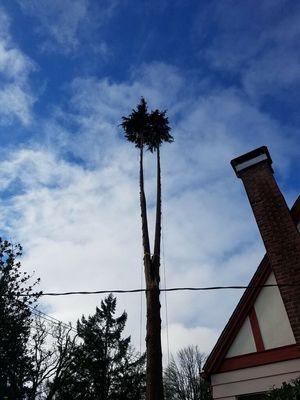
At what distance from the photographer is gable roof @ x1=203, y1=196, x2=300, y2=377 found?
322 inches

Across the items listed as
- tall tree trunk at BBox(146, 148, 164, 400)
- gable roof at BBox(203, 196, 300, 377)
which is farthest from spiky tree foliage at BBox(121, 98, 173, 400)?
gable roof at BBox(203, 196, 300, 377)

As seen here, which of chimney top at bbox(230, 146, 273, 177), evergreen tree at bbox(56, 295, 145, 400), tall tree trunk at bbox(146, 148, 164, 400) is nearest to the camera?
tall tree trunk at bbox(146, 148, 164, 400)

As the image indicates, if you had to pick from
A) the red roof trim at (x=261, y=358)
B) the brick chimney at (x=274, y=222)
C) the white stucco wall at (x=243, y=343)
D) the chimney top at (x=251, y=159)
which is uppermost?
the chimney top at (x=251, y=159)

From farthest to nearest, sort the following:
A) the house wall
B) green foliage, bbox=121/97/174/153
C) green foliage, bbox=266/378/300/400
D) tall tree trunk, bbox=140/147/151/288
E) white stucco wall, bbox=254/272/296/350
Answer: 1. green foliage, bbox=121/97/174/153
2. tall tree trunk, bbox=140/147/151/288
3. white stucco wall, bbox=254/272/296/350
4. the house wall
5. green foliage, bbox=266/378/300/400

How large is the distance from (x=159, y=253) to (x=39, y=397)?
24201mm

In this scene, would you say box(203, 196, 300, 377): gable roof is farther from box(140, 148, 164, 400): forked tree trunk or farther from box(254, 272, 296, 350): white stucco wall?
box(140, 148, 164, 400): forked tree trunk

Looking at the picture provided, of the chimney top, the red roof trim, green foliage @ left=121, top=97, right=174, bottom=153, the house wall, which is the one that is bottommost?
the house wall

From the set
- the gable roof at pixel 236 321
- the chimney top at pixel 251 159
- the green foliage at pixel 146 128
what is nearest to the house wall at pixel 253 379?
the gable roof at pixel 236 321

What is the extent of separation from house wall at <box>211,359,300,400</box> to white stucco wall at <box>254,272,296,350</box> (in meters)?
0.42

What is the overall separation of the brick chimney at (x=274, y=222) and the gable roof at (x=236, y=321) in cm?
72

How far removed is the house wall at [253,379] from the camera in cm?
722

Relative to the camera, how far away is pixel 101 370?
31938mm

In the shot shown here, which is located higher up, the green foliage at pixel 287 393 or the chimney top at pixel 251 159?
the chimney top at pixel 251 159

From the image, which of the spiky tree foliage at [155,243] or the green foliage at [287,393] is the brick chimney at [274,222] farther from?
the spiky tree foliage at [155,243]
